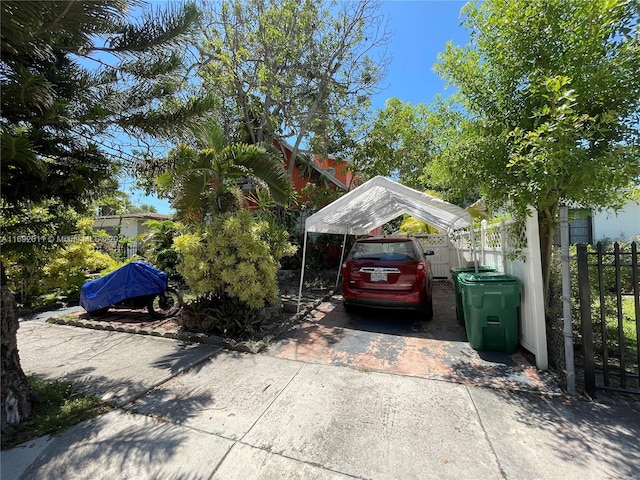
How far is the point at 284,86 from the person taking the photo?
995 centimetres

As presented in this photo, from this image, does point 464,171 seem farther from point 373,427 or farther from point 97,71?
point 97,71

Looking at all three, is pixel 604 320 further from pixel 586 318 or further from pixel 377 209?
pixel 377 209

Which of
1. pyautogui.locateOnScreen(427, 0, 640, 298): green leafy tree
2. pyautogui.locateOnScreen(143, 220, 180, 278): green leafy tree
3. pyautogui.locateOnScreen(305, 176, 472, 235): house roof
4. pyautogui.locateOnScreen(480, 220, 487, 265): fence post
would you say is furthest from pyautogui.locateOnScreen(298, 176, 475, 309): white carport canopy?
pyautogui.locateOnScreen(143, 220, 180, 278): green leafy tree

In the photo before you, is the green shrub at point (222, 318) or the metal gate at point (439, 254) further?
the metal gate at point (439, 254)

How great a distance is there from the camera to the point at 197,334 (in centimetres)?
511

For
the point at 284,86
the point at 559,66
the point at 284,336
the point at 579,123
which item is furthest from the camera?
the point at 284,86

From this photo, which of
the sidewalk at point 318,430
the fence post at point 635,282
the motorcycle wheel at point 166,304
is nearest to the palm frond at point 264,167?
the motorcycle wheel at point 166,304

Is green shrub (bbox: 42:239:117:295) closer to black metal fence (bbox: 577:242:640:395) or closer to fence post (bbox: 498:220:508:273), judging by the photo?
fence post (bbox: 498:220:508:273)

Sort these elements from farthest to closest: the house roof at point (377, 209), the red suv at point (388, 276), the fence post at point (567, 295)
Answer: the red suv at point (388, 276), the house roof at point (377, 209), the fence post at point (567, 295)

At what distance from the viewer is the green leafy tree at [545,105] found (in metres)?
2.91

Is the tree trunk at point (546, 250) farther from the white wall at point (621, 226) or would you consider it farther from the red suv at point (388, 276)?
the white wall at point (621, 226)

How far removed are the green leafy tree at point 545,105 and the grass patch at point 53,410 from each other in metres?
5.08

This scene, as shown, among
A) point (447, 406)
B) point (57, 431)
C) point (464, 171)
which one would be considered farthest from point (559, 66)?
point (57, 431)

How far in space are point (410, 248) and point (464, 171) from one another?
7.80ft
